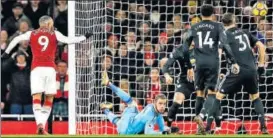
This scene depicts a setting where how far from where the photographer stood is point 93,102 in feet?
50.6

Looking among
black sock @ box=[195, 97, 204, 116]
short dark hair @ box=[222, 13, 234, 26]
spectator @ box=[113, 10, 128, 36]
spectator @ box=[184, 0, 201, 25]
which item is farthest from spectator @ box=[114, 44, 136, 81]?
short dark hair @ box=[222, 13, 234, 26]

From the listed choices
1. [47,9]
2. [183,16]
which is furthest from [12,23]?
[183,16]

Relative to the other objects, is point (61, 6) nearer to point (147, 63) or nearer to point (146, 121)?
point (147, 63)

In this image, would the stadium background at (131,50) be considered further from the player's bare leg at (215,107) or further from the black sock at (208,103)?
the black sock at (208,103)

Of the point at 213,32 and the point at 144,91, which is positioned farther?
the point at 144,91

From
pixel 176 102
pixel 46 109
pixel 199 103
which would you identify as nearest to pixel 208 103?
pixel 199 103

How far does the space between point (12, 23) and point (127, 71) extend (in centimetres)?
229

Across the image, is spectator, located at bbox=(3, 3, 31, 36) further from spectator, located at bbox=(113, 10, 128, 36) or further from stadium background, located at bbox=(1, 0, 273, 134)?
spectator, located at bbox=(113, 10, 128, 36)

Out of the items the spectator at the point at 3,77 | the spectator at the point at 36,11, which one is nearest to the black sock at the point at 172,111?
the spectator at the point at 3,77

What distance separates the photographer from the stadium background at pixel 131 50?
A: 15875mm

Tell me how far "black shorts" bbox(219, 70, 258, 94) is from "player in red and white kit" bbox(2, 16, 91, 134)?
2.00 m

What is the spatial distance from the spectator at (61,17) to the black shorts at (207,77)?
450 cm

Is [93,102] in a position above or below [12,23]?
below

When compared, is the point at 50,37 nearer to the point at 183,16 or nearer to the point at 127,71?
the point at 127,71
